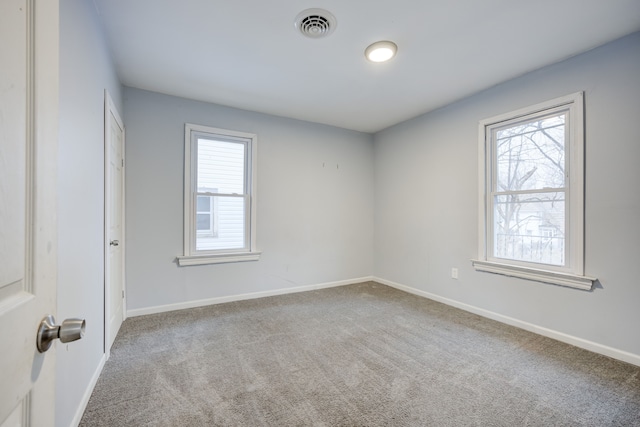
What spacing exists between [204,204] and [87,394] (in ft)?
7.18

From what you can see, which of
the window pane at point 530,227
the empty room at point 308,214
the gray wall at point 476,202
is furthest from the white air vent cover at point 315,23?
the window pane at point 530,227

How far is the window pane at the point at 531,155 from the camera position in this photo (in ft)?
8.77

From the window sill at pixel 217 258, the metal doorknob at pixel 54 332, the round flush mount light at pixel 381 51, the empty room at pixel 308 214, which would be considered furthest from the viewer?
the window sill at pixel 217 258

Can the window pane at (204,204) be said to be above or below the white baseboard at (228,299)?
above

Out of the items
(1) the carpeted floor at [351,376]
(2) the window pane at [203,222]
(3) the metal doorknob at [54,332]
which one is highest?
(2) the window pane at [203,222]

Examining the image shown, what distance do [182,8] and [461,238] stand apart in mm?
3494

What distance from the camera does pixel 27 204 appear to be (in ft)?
1.86

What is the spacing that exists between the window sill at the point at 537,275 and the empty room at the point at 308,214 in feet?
0.08

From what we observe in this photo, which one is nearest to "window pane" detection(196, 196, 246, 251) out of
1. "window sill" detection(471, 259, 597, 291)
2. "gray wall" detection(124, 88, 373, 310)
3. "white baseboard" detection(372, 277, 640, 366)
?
"gray wall" detection(124, 88, 373, 310)

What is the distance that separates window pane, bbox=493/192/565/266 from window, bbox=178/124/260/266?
2.95m

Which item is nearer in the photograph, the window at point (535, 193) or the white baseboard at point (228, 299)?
the window at point (535, 193)

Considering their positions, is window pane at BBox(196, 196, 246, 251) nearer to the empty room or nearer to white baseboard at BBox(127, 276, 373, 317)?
the empty room

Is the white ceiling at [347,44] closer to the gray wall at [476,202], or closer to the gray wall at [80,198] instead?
the gray wall at [476,202]

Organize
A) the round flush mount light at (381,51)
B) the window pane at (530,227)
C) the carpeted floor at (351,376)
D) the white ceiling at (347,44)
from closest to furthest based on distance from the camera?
1. the carpeted floor at (351,376)
2. the white ceiling at (347,44)
3. the round flush mount light at (381,51)
4. the window pane at (530,227)
